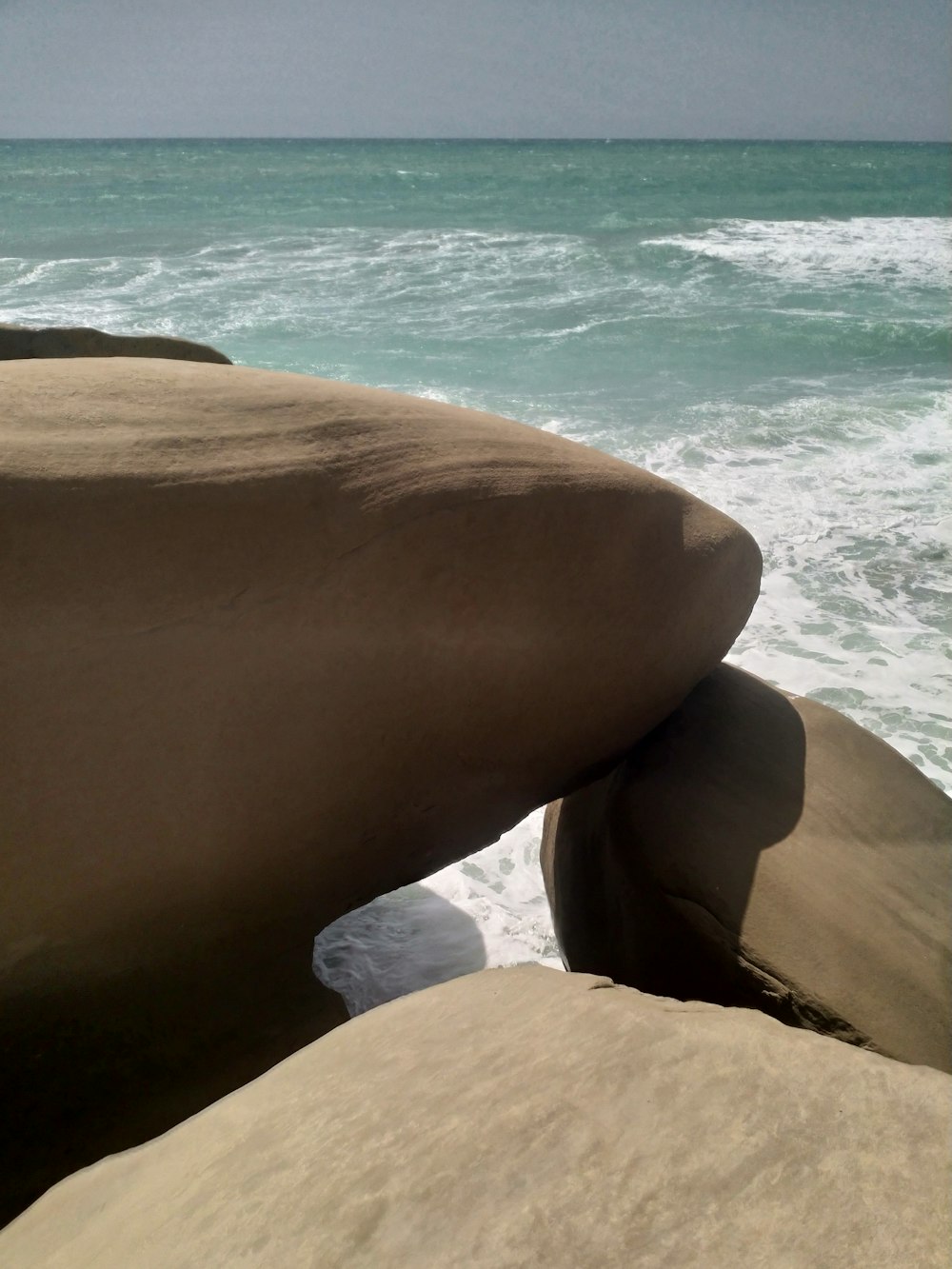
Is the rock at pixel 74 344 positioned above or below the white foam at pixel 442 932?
above

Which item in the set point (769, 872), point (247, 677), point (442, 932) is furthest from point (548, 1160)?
point (442, 932)

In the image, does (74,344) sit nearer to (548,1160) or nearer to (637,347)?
(548,1160)

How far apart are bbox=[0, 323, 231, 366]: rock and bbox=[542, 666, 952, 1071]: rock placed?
→ 3.56 ft

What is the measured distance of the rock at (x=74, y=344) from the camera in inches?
80.8

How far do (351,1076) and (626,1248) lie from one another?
0.37m

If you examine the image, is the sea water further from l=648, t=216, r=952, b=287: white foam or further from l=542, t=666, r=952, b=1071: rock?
l=542, t=666, r=952, b=1071: rock

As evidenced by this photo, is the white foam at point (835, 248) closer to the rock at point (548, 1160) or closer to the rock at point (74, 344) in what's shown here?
the rock at point (74, 344)

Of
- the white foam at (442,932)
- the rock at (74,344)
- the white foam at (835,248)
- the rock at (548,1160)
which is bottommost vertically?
the white foam at (442,932)

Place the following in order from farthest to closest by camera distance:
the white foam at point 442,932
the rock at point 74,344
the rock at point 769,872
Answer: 1. the white foam at point 442,932
2. the rock at point 74,344
3. the rock at point 769,872

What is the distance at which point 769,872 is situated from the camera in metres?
1.67

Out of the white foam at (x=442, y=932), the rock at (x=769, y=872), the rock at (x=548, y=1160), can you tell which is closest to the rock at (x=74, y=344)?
the rock at (x=769, y=872)

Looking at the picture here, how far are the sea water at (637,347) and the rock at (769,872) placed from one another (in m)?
0.56

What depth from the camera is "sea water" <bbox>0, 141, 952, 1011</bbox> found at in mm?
3129

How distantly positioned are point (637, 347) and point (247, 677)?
6.89 meters
